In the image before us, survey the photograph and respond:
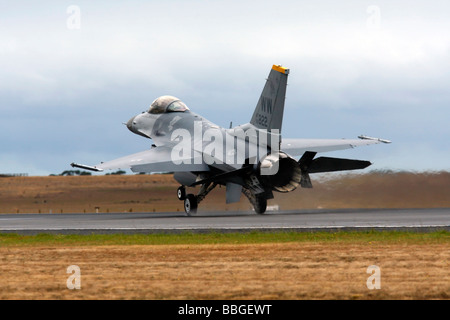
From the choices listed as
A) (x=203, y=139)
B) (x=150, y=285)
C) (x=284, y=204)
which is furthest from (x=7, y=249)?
(x=284, y=204)

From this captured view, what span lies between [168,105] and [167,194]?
25.2 metres

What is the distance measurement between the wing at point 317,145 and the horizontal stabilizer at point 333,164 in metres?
1.46

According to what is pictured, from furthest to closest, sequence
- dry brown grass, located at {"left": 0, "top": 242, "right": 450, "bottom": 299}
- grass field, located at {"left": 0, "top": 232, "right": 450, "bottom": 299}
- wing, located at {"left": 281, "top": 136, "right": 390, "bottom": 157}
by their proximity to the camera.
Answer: wing, located at {"left": 281, "top": 136, "right": 390, "bottom": 157} < grass field, located at {"left": 0, "top": 232, "right": 450, "bottom": 299} < dry brown grass, located at {"left": 0, "top": 242, "right": 450, "bottom": 299}

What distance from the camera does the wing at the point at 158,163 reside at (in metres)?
42.0

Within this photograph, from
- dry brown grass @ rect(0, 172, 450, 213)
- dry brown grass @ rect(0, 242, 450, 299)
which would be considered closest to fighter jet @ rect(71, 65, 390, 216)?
dry brown grass @ rect(0, 172, 450, 213)

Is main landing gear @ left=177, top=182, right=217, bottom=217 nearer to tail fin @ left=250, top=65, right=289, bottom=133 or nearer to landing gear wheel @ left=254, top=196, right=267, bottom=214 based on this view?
landing gear wheel @ left=254, top=196, right=267, bottom=214

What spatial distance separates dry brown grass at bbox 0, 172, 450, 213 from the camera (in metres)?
46.0

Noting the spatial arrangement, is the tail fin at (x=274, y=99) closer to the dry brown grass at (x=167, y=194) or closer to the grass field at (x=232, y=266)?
the dry brown grass at (x=167, y=194)

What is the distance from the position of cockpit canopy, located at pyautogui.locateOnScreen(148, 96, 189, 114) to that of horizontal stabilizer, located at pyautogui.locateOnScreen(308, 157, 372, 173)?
9398 millimetres

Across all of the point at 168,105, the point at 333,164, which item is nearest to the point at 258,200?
the point at 333,164

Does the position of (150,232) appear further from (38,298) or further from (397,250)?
(38,298)

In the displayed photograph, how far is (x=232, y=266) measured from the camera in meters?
18.9
